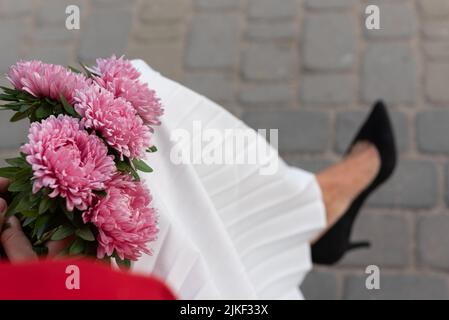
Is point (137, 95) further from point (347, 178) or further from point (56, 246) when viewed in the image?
point (347, 178)

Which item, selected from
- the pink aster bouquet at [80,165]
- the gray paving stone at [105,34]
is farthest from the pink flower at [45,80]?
the gray paving stone at [105,34]

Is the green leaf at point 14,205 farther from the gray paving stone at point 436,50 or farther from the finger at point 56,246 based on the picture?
the gray paving stone at point 436,50

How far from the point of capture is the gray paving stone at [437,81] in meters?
2.52

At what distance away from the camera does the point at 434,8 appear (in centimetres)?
269

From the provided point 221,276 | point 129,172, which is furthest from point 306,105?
point 129,172

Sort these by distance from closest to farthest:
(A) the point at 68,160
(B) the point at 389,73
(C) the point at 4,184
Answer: (A) the point at 68,160 < (C) the point at 4,184 < (B) the point at 389,73

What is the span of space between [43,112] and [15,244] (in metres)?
0.23

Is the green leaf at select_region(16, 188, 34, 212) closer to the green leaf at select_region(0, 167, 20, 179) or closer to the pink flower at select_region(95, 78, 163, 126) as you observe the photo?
the green leaf at select_region(0, 167, 20, 179)

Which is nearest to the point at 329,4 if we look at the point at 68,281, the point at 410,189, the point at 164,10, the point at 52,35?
the point at 164,10

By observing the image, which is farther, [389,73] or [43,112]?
[389,73]

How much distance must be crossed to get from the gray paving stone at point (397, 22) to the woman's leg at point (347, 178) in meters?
0.60

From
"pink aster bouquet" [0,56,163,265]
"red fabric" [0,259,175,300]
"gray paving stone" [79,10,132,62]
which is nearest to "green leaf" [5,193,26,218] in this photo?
"pink aster bouquet" [0,56,163,265]

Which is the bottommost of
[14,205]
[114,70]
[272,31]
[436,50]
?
[14,205]

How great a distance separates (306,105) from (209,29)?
564mm
